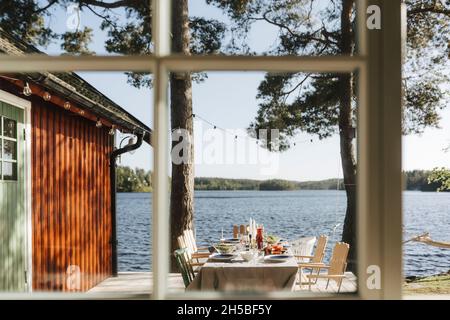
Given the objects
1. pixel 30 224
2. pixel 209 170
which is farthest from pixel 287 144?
pixel 30 224

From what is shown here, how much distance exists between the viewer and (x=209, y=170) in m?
6.48

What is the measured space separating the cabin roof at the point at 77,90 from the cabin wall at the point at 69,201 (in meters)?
0.38

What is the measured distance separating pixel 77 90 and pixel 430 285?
171 inches

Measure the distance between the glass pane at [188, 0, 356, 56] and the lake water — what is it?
1705mm

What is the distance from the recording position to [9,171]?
4.93 metres

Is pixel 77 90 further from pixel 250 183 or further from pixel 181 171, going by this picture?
pixel 250 183

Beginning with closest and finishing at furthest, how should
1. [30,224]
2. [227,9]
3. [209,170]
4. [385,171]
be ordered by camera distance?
[385,171]
[30,224]
[227,9]
[209,170]

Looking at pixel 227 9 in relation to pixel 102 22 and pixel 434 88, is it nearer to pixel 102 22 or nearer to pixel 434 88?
pixel 102 22

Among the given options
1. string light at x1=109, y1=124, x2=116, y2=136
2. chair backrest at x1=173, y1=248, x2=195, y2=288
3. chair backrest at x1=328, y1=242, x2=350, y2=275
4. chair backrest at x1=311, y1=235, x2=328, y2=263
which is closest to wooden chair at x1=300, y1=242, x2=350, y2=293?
chair backrest at x1=328, y1=242, x2=350, y2=275

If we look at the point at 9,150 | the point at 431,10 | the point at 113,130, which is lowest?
the point at 9,150

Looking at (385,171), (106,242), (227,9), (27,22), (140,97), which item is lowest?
(106,242)

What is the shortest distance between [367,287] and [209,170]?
13.7 feet

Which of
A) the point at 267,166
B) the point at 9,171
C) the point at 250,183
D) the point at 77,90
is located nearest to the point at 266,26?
the point at 267,166

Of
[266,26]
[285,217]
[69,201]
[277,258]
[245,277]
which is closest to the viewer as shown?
[245,277]
